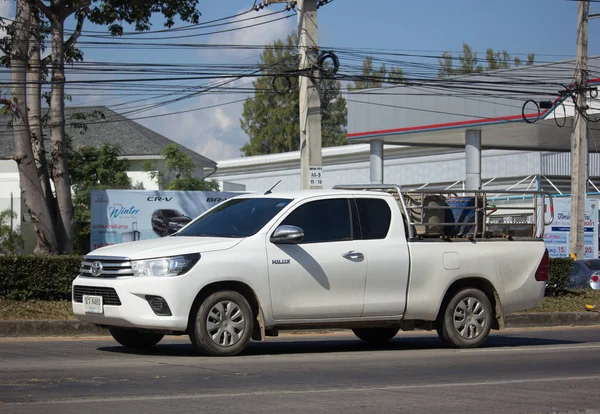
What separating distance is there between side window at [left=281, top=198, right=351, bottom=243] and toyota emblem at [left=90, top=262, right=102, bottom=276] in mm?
2069

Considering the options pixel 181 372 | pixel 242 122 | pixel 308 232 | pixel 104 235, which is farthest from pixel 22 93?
pixel 242 122

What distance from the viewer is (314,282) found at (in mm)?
10328

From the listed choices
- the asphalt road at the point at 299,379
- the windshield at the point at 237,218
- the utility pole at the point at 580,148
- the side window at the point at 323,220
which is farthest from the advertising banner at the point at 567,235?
the windshield at the point at 237,218

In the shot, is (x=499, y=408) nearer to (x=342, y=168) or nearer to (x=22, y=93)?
(x=22, y=93)

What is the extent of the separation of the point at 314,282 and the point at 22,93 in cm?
1228

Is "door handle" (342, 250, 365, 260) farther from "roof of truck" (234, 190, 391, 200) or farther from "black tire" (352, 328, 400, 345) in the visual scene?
"black tire" (352, 328, 400, 345)

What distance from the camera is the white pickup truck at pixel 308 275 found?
9.62m

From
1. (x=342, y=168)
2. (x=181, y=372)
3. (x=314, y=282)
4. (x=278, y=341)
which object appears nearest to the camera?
(x=181, y=372)

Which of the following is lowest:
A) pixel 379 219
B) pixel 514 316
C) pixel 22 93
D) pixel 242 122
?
pixel 514 316

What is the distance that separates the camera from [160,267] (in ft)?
31.4

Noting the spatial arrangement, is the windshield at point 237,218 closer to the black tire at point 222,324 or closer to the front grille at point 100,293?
the black tire at point 222,324

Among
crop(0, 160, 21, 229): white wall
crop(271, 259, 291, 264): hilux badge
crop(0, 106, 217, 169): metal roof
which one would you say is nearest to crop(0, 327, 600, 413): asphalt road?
crop(271, 259, 291, 264): hilux badge

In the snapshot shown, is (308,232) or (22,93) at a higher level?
(22,93)

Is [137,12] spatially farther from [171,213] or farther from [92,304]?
[92,304]
